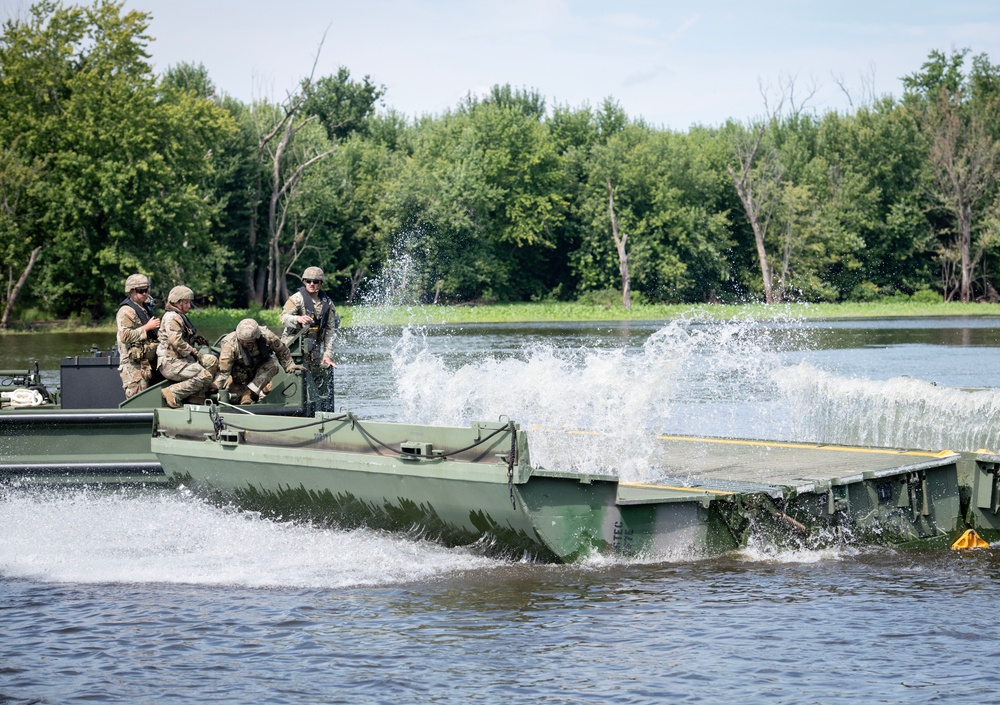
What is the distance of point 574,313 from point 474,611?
4969cm

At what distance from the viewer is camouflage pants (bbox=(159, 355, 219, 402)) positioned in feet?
40.4

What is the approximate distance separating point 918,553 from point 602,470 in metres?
2.90

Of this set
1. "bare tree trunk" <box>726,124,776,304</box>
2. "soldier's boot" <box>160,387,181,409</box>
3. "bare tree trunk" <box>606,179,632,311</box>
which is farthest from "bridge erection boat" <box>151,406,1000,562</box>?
"bare tree trunk" <box>726,124,776,304</box>

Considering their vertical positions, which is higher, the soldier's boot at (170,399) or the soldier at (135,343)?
the soldier at (135,343)

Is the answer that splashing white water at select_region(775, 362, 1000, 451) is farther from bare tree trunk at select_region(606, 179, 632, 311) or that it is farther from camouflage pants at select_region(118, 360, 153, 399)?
bare tree trunk at select_region(606, 179, 632, 311)

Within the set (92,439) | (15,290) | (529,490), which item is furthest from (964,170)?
(529,490)

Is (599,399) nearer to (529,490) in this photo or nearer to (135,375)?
(529,490)

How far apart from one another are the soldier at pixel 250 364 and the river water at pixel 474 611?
1158mm

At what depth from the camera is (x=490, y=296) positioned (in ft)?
223

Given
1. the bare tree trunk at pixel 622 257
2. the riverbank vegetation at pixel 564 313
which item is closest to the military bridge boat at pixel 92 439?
the riverbank vegetation at pixel 564 313

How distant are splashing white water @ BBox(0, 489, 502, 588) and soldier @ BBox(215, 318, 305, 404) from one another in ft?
3.85

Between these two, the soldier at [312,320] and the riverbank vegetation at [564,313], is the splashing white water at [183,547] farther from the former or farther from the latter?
the riverbank vegetation at [564,313]

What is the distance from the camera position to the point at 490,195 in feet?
221

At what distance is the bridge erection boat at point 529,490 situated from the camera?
9.66 m
